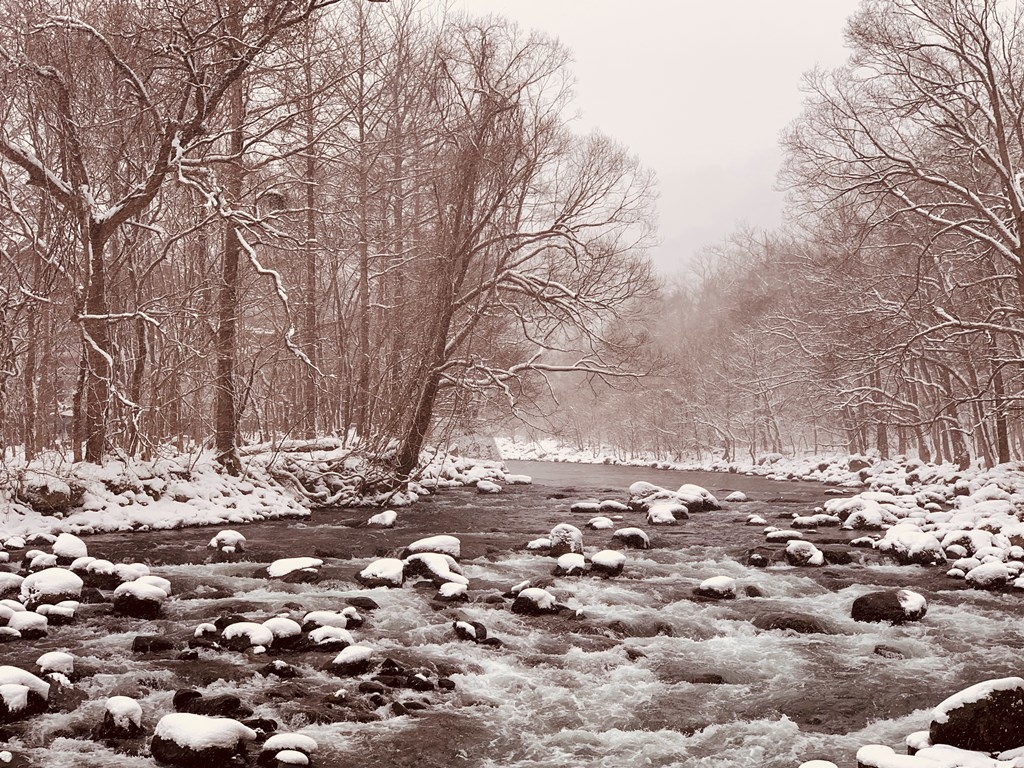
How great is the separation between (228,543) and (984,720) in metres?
9.06

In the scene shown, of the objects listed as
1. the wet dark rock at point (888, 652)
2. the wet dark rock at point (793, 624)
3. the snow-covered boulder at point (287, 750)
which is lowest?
the wet dark rock at point (888, 652)

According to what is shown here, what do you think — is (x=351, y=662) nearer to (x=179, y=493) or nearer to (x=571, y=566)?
(x=571, y=566)

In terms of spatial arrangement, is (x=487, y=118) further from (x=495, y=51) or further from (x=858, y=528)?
(x=858, y=528)

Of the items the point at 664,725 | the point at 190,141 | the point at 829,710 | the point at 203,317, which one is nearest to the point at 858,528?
the point at 829,710

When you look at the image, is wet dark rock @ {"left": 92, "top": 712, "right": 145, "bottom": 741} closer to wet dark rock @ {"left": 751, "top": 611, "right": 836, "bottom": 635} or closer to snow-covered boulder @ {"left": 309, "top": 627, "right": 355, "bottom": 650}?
snow-covered boulder @ {"left": 309, "top": 627, "right": 355, "bottom": 650}

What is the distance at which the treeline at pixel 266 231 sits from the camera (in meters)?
11.9

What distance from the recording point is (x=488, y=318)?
18906 millimetres

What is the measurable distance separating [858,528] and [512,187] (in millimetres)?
10340

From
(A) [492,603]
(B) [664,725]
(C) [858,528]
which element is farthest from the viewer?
(C) [858,528]

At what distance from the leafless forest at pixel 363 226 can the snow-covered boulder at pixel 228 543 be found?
231 centimetres

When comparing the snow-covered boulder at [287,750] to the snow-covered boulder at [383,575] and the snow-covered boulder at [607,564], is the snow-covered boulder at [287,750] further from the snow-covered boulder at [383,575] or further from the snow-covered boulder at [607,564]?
the snow-covered boulder at [607,564]

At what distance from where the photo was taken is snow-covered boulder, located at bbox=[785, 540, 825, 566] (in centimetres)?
1145

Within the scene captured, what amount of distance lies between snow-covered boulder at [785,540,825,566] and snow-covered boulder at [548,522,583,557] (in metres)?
3.08

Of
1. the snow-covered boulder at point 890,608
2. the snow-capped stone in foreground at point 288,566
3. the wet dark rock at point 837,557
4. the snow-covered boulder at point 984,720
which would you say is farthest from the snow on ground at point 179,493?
the snow-covered boulder at point 984,720
